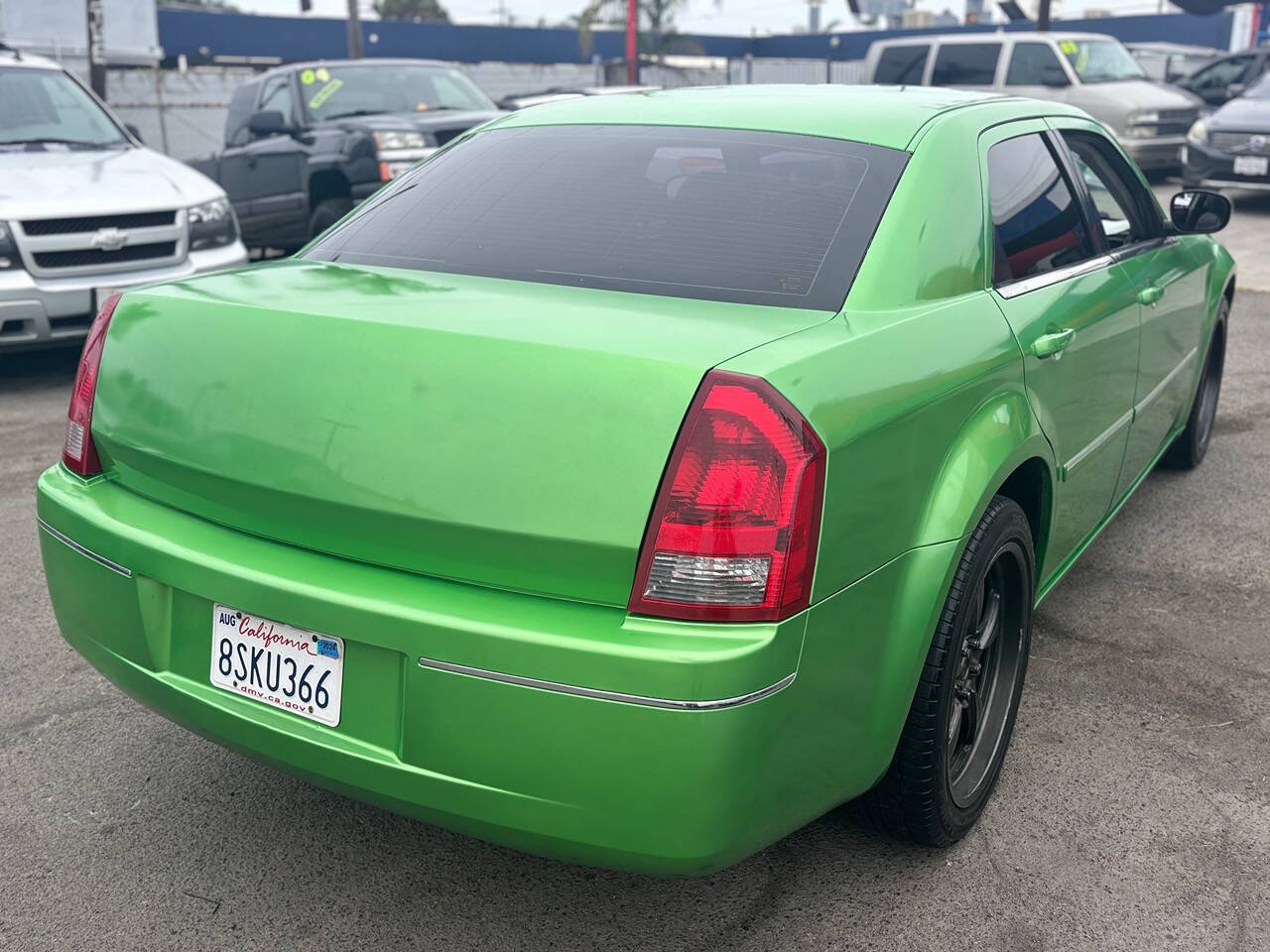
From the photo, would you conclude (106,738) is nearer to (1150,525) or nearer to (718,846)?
(718,846)

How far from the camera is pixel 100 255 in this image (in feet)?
21.4

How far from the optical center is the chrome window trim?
9.07 feet

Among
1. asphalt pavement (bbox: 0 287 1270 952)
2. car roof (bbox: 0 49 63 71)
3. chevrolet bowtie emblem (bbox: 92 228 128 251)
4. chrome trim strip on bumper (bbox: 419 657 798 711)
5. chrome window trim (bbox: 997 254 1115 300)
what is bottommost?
asphalt pavement (bbox: 0 287 1270 952)

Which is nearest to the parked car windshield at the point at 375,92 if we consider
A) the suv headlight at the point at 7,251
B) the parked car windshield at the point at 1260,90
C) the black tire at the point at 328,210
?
the black tire at the point at 328,210

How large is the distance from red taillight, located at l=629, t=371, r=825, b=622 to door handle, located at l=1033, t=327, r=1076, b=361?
1011 millimetres

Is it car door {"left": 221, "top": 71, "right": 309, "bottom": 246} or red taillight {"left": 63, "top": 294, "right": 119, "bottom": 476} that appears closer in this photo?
red taillight {"left": 63, "top": 294, "right": 119, "bottom": 476}

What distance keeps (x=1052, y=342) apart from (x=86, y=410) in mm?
2064

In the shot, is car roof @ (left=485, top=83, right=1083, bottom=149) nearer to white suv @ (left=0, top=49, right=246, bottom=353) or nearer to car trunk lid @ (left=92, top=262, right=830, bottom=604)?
car trunk lid @ (left=92, top=262, right=830, bottom=604)

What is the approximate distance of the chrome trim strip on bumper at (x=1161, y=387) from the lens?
12.1 feet

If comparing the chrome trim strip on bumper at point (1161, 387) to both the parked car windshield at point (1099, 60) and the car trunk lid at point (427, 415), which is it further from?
the parked car windshield at point (1099, 60)

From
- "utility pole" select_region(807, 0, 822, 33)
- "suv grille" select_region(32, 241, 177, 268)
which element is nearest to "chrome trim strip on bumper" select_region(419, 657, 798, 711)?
"suv grille" select_region(32, 241, 177, 268)

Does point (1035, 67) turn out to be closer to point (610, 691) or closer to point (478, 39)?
point (610, 691)

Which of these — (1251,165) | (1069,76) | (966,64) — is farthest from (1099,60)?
(1251,165)

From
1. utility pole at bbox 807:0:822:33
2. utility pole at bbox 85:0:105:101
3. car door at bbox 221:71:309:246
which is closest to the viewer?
car door at bbox 221:71:309:246
